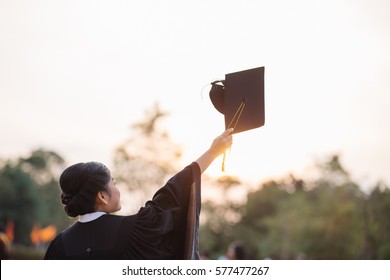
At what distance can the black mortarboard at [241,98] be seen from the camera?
3088 millimetres

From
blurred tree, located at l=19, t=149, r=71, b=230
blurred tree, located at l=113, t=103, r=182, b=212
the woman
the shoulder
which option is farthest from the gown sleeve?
blurred tree, located at l=19, t=149, r=71, b=230

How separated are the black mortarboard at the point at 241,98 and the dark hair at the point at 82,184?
0.74 meters

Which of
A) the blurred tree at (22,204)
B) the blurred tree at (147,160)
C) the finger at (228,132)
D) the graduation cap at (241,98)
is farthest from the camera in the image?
the blurred tree at (22,204)

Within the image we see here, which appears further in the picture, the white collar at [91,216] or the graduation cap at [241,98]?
the graduation cap at [241,98]

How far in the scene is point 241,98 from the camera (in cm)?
314

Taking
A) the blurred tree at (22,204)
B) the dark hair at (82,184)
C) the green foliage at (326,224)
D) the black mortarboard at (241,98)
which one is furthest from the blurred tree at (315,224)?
the dark hair at (82,184)

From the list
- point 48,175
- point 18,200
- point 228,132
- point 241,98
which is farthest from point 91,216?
point 48,175

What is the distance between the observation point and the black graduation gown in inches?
105

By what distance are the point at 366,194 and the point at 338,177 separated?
176 inches

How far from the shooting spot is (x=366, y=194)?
2773 cm

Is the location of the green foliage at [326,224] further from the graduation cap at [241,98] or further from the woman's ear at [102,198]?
the woman's ear at [102,198]

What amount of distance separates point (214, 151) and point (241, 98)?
517 mm
